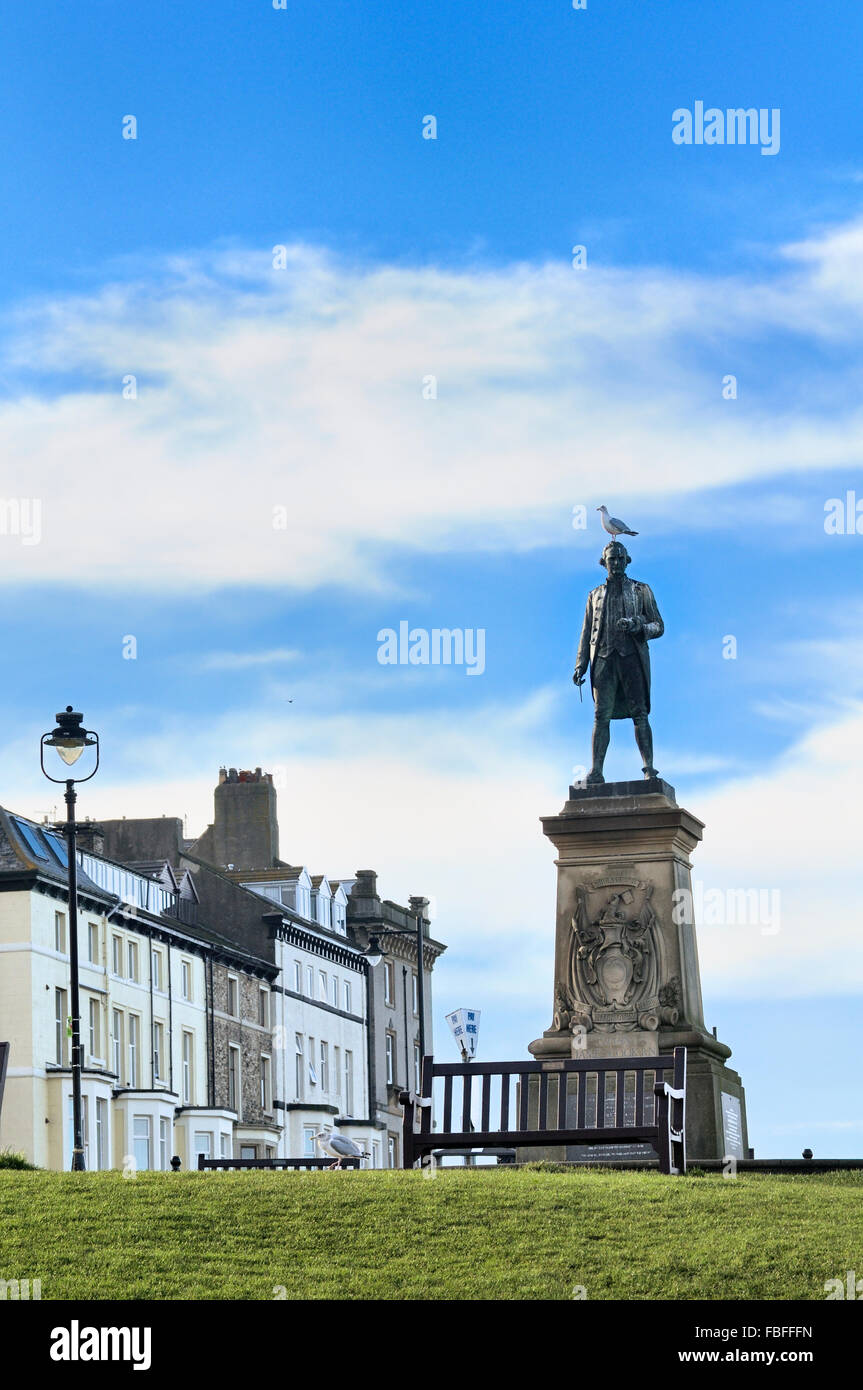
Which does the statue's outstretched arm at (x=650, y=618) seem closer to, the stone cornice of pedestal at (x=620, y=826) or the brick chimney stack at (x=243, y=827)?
the stone cornice of pedestal at (x=620, y=826)

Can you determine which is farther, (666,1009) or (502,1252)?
(666,1009)

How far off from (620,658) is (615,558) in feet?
3.93

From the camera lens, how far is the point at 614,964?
24.1 metres

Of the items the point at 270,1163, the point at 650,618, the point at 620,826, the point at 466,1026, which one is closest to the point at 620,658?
the point at 650,618

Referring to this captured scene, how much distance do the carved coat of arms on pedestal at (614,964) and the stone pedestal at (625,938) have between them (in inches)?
0.4

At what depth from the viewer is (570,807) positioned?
2448 cm

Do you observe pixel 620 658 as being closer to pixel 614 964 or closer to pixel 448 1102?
pixel 614 964

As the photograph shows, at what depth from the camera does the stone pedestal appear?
23.9m

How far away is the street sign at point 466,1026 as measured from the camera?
44125 mm

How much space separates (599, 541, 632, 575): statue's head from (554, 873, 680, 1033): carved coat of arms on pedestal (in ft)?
12.0

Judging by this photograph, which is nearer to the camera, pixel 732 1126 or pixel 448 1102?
pixel 448 1102
